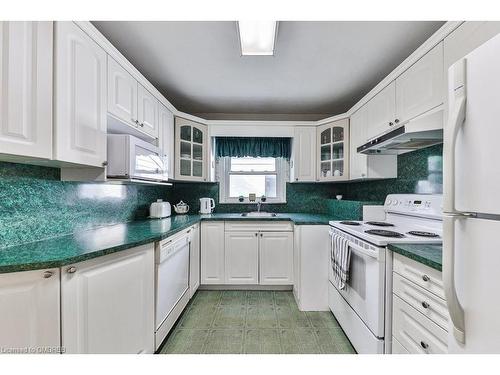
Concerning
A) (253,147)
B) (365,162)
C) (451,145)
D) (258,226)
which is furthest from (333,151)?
(451,145)

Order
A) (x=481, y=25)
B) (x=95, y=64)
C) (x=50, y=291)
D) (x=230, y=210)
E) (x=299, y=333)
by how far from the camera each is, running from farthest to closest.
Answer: (x=230, y=210) → (x=299, y=333) → (x=95, y=64) → (x=481, y=25) → (x=50, y=291)

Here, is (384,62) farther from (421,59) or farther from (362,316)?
(362,316)

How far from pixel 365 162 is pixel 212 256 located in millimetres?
2044

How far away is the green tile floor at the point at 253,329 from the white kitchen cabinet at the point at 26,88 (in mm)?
1634

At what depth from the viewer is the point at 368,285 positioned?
1.47 m

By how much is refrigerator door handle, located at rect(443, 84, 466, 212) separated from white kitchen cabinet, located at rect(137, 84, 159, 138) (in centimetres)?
204

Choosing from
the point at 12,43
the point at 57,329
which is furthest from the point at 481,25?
the point at 57,329

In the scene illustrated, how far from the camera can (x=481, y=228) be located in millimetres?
667

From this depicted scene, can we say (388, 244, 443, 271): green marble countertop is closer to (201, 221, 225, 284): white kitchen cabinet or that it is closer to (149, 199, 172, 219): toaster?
(201, 221, 225, 284): white kitchen cabinet

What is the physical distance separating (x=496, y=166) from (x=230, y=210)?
285 cm

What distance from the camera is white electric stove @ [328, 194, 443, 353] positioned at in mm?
1361

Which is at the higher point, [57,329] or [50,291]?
[50,291]

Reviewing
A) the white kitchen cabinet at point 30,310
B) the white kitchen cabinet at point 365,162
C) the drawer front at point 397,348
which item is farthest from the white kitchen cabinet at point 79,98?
the white kitchen cabinet at point 365,162
